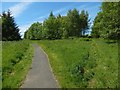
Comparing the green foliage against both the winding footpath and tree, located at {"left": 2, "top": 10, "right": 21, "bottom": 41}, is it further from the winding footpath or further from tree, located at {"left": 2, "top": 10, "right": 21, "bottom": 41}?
tree, located at {"left": 2, "top": 10, "right": 21, "bottom": 41}

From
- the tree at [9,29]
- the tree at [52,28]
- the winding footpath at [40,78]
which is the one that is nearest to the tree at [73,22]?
the tree at [52,28]

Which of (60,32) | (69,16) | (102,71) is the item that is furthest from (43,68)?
(69,16)

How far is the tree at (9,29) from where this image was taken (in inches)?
3435

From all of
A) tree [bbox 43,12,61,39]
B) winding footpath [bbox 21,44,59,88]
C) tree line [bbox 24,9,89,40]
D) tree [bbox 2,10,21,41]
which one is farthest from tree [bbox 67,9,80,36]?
winding footpath [bbox 21,44,59,88]

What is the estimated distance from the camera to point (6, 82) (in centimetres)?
1792

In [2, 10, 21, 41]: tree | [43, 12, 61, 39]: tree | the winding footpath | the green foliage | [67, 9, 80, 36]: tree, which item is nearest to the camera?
the winding footpath

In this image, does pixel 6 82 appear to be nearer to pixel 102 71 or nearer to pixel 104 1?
pixel 102 71

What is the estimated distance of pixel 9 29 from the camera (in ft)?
289

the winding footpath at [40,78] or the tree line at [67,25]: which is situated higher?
the tree line at [67,25]

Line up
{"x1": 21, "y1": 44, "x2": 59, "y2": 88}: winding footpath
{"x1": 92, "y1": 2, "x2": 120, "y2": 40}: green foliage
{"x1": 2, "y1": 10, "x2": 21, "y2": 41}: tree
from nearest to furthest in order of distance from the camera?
1. {"x1": 21, "y1": 44, "x2": 59, "y2": 88}: winding footpath
2. {"x1": 92, "y1": 2, "x2": 120, "y2": 40}: green foliage
3. {"x1": 2, "y1": 10, "x2": 21, "y2": 41}: tree

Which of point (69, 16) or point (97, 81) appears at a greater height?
point (69, 16)

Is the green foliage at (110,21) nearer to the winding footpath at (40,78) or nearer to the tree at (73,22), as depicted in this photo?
the winding footpath at (40,78)

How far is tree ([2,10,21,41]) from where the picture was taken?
286 feet

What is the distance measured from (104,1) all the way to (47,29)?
198 feet
